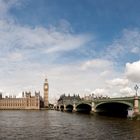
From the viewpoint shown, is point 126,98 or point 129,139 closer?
point 129,139

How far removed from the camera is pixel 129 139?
53.8 metres

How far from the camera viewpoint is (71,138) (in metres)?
55.7

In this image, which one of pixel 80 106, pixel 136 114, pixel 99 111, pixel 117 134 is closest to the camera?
pixel 117 134

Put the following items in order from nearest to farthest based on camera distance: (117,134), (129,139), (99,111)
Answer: (129,139) → (117,134) → (99,111)

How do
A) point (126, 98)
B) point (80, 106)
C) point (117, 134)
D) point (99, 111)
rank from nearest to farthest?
point (117, 134) → point (126, 98) → point (99, 111) → point (80, 106)

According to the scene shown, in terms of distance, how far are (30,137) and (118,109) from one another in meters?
101

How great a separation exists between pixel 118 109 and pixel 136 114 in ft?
190

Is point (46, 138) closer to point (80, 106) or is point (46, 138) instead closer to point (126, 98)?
point (126, 98)

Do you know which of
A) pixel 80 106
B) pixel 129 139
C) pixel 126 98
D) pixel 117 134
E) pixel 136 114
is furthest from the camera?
pixel 80 106

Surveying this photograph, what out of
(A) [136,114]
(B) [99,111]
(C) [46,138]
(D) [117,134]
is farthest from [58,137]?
(B) [99,111]

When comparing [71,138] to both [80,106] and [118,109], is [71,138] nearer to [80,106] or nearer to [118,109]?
[118,109]

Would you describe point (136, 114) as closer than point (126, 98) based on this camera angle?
Yes

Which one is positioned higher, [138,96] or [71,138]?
[138,96]

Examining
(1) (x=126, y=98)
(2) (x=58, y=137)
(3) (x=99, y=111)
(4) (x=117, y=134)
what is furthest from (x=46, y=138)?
(3) (x=99, y=111)
